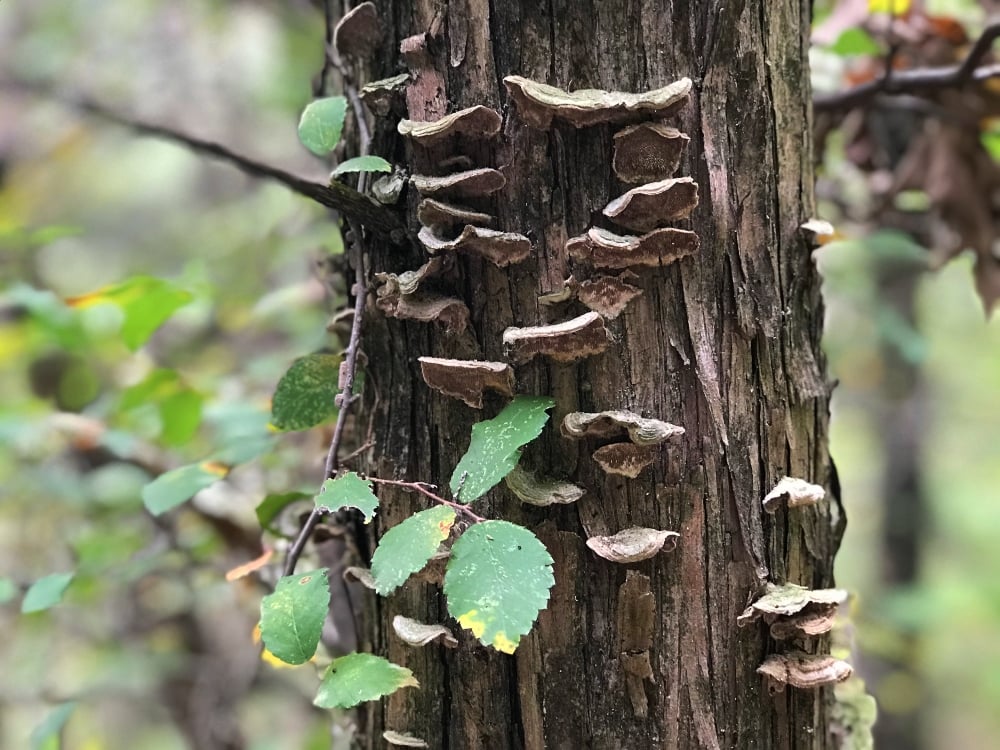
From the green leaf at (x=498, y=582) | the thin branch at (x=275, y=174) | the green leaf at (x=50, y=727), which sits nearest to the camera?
the green leaf at (x=498, y=582)

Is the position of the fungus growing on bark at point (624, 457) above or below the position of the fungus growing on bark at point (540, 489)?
above

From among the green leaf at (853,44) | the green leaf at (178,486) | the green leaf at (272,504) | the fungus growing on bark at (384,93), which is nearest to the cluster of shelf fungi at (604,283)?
the fungus growing on bark at (384,93)

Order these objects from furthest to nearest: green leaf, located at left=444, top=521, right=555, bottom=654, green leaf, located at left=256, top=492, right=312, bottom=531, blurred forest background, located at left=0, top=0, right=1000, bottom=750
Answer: blurred forest background, located at left=0, top=0, right=1000, bottom=750, green leaf, located at left=256, top=492, right=312, bottom=531, green leaf, located at left=444, top=521, right=555, bottom=654

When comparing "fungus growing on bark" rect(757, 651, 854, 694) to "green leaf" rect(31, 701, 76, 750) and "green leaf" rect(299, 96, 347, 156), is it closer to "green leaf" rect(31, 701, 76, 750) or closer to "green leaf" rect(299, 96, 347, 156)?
"green leaf" rect(299, 96, 347, 156)

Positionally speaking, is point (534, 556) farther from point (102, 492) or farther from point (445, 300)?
point (102, 492)

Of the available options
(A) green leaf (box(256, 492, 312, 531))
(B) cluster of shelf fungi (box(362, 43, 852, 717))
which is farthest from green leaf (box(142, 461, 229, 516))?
(B) cluster of shelf fungi (box(362, 43, 852, 717))

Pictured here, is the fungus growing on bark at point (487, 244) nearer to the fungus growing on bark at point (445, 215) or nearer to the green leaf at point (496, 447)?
the fungus growing on bark at point (445, 215)

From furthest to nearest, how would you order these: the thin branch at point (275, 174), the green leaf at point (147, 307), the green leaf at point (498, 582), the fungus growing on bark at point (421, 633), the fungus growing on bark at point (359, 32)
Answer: the green leaf at point (147, 307) → the fungus growing on bark at point (359, 32) → the fungus growing on bark at point (421, 633) → the thin branch at point (275, 174) → the green leaf at point (498, 582)
